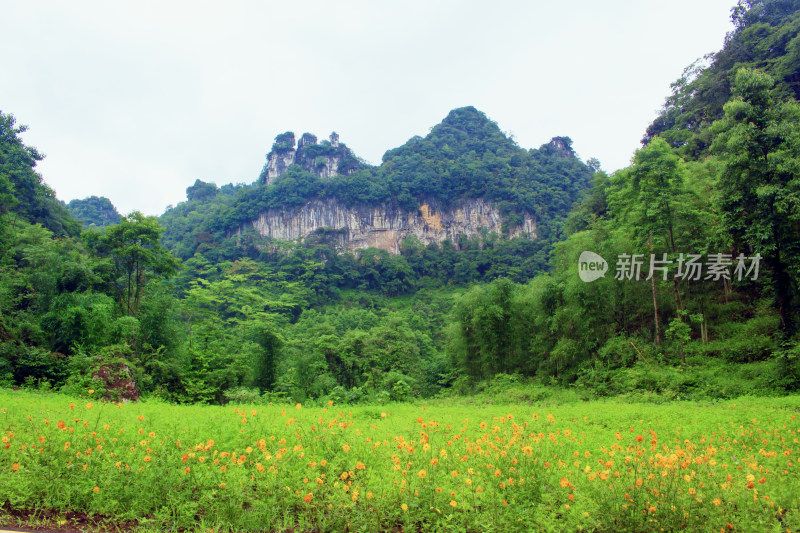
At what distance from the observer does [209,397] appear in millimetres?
14398

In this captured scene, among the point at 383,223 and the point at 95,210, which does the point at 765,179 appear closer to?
the point at 383,223

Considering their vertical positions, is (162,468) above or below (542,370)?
above

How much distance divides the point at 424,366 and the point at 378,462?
70.1ft

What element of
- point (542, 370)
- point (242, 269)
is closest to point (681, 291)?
point (542, 370)

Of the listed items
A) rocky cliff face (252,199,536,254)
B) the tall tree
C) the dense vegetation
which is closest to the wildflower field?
the tall tree

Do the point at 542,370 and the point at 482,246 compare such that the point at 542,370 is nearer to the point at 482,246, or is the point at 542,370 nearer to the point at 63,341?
the point at 63,341

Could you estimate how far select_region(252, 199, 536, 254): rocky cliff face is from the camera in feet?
197

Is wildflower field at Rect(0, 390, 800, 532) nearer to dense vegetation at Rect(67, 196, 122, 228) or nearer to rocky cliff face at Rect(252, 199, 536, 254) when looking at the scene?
rocky cliff face at Rect(252, 199, 536, 254)

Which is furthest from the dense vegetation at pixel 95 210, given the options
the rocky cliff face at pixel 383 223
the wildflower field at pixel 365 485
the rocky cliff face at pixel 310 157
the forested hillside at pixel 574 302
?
the wildflower field at pixel 365 485

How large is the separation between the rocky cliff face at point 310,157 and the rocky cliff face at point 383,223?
28.8 ft

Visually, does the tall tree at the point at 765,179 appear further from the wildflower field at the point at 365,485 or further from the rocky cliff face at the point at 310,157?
the rocky cliff face at the point at 310,157

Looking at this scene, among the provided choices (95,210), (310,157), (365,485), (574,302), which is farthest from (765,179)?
(95,210)

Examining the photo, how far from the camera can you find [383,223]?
62.0 metres

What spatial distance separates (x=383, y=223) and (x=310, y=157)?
17614 mm
